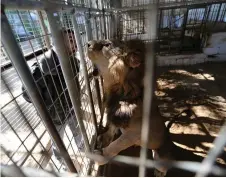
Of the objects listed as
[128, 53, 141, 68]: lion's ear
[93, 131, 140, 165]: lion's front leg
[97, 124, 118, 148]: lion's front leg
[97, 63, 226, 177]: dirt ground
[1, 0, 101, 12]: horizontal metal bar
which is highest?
[1, 0, 101, 12]: horizontal metal bar

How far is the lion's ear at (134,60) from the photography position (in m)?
0.84

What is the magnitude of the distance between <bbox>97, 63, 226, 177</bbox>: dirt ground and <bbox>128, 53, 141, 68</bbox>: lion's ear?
3.30ft

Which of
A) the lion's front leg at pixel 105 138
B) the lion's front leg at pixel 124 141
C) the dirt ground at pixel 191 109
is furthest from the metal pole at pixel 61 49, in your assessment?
the dirt ground at pixel 191 109

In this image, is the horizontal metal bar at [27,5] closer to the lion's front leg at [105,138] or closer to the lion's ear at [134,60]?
the lion's ear at [134,60]

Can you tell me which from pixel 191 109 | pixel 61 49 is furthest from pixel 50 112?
pixel 191 109

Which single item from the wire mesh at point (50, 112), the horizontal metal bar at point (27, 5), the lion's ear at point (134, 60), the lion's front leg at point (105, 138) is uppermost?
the horizontal metal bar at point (27, 5)

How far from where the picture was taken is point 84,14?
1.22 meters

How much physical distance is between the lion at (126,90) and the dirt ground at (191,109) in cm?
41

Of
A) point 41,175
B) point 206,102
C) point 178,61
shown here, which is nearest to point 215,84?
point 206,102

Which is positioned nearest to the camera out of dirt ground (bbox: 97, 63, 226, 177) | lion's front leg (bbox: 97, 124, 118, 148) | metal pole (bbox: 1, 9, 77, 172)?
metal pole (bbox: 1, 9, 77, 172)

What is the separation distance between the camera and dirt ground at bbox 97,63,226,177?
1600 millimetres

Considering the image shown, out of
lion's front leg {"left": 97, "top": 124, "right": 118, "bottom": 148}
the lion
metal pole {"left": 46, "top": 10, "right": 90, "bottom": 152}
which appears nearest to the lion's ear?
the lion

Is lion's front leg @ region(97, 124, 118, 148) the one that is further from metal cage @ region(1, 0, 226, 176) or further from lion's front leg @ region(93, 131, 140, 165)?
lion's front leg @ region(93, 131, 140, 165)

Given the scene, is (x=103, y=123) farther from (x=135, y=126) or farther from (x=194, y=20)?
(x=194, y=20)
